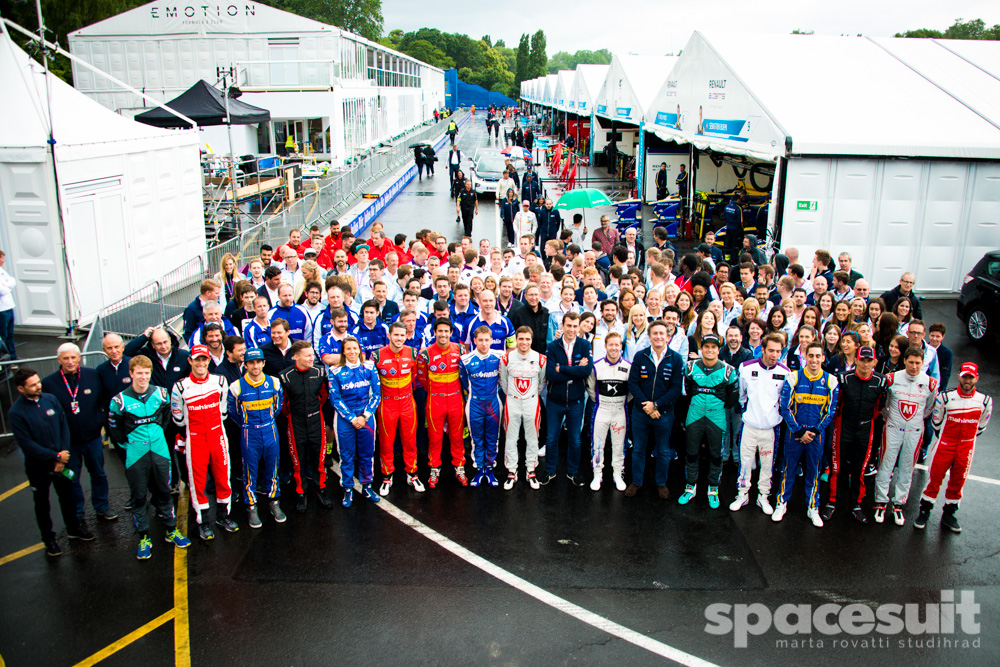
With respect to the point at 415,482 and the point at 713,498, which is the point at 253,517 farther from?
the point at 713,498

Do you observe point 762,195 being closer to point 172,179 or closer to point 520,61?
point 172,179

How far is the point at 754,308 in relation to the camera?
26.5 ft

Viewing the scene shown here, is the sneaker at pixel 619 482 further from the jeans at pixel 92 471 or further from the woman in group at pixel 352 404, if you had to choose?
the jeans at pixel 92 471

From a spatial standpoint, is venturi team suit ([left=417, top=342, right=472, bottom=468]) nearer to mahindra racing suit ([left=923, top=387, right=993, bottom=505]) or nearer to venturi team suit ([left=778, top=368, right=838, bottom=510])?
venturi team suit ([left=778, top=368, right=838, bottom=510])

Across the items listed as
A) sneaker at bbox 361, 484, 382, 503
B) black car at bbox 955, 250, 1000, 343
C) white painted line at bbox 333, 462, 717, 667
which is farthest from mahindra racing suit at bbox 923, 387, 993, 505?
black car at bbox 955, 250, 1000, 343

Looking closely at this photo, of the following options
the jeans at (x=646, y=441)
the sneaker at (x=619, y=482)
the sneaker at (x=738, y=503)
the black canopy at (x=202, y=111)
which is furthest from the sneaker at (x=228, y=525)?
the black canopy at (x=202, y=111)

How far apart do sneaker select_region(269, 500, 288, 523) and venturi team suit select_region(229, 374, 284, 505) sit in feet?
0.57

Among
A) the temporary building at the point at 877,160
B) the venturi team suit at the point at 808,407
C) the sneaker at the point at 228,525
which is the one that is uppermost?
the temporary building at the point at 877,160

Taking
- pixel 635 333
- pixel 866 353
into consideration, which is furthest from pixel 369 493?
pixel 866 353

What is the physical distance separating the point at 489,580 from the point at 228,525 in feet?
8.69

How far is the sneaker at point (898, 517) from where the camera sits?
6.78 metres

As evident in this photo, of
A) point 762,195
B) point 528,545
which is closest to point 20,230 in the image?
point 528,545

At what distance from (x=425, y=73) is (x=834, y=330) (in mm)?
70860

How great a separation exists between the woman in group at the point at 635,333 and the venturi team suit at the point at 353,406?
2.73 meters
